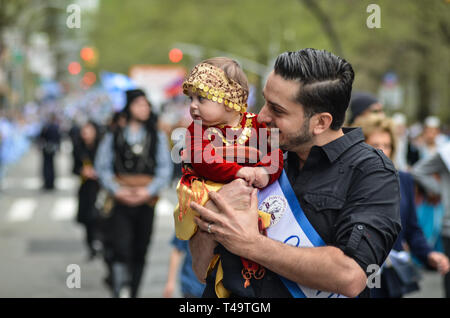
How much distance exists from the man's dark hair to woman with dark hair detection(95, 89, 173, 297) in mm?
4343

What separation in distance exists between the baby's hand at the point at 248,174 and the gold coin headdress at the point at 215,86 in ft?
0.90

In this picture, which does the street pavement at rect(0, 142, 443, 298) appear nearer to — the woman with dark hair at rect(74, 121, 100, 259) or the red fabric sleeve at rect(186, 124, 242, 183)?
the woman with dark hair at rect(74, 121, 100, 259)

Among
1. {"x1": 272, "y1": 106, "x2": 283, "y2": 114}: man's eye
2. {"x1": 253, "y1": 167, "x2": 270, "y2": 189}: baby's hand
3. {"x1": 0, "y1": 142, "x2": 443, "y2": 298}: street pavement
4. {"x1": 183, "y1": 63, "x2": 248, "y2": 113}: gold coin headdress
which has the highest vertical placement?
{"x1": 183, "y1": 63, "x2": 248, "y2": 113}: gold coin headdress

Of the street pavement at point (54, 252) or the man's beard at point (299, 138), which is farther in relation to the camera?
the street pavement at point (54, 252)

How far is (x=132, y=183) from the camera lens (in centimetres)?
688

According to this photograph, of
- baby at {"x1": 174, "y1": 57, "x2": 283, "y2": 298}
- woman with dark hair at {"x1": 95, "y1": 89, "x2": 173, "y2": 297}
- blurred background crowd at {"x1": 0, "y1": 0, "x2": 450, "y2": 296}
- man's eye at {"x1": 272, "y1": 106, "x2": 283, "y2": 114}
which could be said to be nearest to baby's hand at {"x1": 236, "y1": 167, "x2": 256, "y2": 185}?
baby at {"x1": 174, "y1": 57, "x2": 283, "y2": 298}

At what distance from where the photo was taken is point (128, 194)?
6805 millimetres

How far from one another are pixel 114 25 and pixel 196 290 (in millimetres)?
51939

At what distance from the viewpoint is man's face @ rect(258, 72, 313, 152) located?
2570mm

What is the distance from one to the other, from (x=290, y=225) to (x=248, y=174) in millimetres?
251

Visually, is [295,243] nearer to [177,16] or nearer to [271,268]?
[271,268]

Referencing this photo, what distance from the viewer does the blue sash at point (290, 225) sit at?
2504mm

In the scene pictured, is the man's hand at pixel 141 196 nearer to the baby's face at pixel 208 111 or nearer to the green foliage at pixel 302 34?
the baby's face at pixel 208 111

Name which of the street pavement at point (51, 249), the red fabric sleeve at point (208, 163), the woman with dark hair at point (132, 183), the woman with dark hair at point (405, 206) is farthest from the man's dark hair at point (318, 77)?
the woman with dark hair at point (132, 183)
